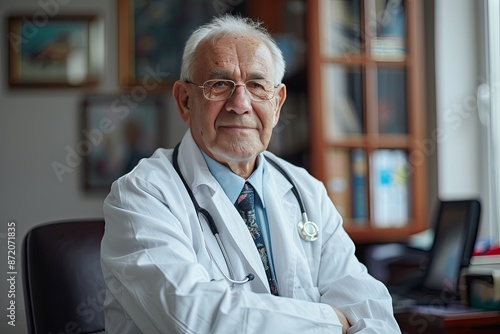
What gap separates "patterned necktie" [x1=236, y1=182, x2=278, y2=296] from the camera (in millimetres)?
1650

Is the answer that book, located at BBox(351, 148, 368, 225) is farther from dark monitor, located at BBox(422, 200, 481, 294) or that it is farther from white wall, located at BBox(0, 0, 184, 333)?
white wall, located at BBox(0, 0, 184, 333)

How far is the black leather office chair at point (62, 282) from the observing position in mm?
1652

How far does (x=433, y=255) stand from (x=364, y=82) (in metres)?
1.48

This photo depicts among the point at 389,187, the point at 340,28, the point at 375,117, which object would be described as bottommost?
the point at 389,187

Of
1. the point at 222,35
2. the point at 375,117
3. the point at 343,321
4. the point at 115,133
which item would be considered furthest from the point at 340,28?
the point at 343,321

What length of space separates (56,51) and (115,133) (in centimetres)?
55

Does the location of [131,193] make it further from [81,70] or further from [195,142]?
[81,70]

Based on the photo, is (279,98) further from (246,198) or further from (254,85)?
(246,198)

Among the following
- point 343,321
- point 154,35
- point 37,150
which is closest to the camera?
point 343,321

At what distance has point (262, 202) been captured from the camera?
1.73m

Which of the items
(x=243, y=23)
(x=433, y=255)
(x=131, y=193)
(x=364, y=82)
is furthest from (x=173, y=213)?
(x=364, y=82)

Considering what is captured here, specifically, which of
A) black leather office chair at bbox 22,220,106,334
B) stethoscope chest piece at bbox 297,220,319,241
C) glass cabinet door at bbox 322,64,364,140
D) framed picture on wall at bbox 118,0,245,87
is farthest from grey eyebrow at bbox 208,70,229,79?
framed picture on wall at bbox 118,0,245,87

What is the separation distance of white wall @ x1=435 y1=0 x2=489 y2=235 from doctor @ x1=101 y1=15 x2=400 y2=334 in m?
1.70

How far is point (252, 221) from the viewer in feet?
5.55
